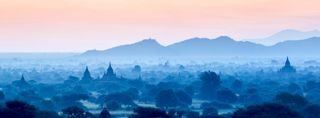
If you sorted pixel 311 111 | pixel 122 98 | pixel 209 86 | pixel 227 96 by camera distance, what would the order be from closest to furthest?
1. pixel 311 111
2. pixel 122 98
3. pixel 227 96
4. pixel 209 86

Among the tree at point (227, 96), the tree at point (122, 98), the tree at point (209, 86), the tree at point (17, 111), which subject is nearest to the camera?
the tree at point (17, 111)

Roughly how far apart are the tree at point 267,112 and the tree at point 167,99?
91.4 feet

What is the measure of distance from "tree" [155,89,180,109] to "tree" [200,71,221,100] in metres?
14.6

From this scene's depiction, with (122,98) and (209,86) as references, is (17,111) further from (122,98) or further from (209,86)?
(209,86)

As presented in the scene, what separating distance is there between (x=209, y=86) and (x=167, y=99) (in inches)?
677

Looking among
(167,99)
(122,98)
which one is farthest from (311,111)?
(122,98)

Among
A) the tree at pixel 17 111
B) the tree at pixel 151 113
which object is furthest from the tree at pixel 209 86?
the tree at pixel 17 111

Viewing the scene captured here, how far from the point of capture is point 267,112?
42.0 metres

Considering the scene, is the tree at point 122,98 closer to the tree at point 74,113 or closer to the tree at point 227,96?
the tree at point 227,96

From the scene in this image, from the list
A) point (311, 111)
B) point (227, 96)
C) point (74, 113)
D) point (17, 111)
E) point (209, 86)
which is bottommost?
point (227, 96)

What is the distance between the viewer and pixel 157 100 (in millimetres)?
71750

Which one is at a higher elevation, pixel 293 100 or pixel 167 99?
pixel 293 100

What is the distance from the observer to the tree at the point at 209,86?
86000 mm

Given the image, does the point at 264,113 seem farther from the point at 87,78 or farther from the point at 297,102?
the point at 87,78
